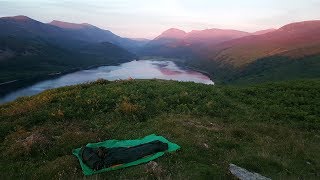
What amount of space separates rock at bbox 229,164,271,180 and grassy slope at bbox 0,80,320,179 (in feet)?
1.14

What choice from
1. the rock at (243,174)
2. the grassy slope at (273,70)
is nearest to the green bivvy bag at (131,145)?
the rock at (243,174)

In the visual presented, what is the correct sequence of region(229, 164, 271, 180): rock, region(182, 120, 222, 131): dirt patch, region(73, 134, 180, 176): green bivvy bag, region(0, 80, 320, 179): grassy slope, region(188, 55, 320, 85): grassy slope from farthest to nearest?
region(188, 55, 320, 85): grassy slope < region(182, 120, 222, 131): dirt patch < region(0, 80, 320, 179): grassy slope < region(73, 134, 180, 176): green bivvy bag < region(229, 164, 271, 180): rock

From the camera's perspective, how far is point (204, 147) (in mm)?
16391

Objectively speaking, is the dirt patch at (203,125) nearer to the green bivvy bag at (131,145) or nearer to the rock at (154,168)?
the green bivvy bag at (131,145)

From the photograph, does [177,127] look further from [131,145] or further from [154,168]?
[154,168]

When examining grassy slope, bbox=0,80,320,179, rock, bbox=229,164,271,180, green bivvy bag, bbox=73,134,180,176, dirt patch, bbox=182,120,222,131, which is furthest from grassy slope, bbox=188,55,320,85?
rock, bbox=229,164,271,180

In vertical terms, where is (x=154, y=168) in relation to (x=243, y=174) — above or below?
above

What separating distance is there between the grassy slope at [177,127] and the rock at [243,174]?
347mm

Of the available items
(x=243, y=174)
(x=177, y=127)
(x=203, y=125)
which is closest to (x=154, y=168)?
(x=243, y=174)

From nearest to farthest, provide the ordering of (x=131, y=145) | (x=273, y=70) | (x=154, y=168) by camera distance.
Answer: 1. (x=154, y=168)
2. (x=131, y=145)
3. (x=273, y=70)

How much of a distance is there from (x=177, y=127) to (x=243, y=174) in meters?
6.76

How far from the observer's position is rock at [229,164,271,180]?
12742 millimetres

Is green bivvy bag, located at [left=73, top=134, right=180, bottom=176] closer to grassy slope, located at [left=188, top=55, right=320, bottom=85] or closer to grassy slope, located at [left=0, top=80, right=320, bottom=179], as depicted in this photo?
grassy slope, located at [left=0, top=80, right=320, bottom=179]

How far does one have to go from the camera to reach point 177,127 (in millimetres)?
19328
